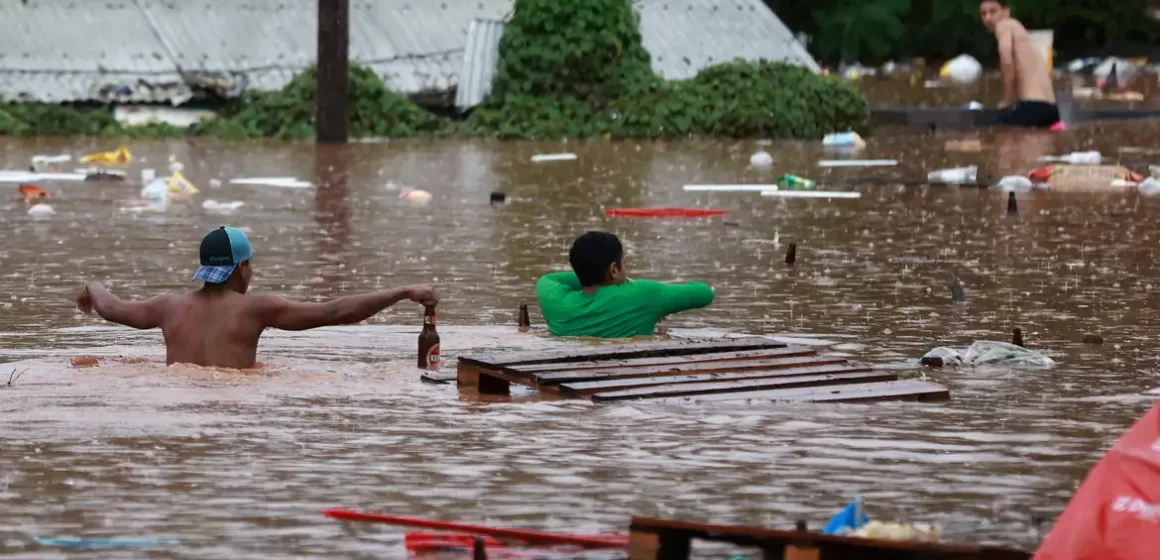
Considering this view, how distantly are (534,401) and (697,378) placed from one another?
647 millimetres

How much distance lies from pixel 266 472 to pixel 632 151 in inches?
656

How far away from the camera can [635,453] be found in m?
7.03

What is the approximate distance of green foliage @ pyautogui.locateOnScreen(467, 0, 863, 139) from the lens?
25.0m

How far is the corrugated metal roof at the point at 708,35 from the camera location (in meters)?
28.2

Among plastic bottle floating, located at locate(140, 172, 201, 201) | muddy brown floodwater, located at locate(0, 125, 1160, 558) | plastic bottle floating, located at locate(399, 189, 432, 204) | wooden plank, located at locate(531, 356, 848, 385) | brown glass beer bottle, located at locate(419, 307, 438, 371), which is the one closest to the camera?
muddy brown floodwater, located at locate(0, 125, 1160, 558)

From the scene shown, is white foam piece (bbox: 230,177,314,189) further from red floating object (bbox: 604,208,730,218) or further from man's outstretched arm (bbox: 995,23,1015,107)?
man's outstretched arm (bbox: 995,23,1015,107)

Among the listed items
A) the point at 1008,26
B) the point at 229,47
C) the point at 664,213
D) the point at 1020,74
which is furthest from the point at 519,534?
the point at 229,47

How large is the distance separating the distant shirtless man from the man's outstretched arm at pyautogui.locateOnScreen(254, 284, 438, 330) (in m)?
15.4

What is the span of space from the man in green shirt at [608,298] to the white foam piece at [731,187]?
797cm

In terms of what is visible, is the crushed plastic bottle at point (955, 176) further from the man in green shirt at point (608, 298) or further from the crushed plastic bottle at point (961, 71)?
the crushed plastic bottle at point (961, 71)

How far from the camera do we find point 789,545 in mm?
5086

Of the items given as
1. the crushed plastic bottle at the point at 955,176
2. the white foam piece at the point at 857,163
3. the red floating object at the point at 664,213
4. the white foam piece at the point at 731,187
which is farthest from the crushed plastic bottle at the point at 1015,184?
the red floating object at the point at 664,213

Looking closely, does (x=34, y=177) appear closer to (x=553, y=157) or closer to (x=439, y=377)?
(x=553, y=157)

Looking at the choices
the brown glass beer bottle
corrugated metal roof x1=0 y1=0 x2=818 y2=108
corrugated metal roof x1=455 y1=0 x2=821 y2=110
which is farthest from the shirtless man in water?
corrugated metal roof x1=455 y1=0 x2=821 y2=110
